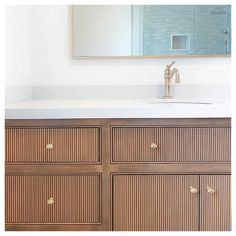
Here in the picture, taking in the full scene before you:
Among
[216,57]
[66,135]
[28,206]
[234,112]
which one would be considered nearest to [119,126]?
[66,135]

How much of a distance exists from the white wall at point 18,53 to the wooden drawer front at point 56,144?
331mm

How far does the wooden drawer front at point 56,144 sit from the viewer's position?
167 centimetres

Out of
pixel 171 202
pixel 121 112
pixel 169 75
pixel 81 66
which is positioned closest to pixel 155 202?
pixel 171 202

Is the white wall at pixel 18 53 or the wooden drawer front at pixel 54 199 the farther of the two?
the white wall at pixel 18 53

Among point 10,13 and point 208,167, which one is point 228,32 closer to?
point 208,167

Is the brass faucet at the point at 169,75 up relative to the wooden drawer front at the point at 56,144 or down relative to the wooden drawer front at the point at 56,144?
up

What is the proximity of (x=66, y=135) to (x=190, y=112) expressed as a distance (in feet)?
1.73

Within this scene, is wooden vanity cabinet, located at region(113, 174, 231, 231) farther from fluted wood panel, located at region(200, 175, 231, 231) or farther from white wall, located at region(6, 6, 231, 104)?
white wall, located at region(6, 6, 231, 104)

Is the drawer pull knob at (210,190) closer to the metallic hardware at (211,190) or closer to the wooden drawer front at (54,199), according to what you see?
the metallic hardware at (211,190)

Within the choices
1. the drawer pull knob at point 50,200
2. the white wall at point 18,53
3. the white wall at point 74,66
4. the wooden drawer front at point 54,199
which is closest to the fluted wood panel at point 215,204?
the wooden drawer front at point 54,199

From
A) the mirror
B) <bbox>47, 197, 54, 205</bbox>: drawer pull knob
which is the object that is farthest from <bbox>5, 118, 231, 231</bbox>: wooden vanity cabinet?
the mirror

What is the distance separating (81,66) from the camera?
2.28m

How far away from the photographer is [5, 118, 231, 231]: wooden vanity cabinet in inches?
65.4

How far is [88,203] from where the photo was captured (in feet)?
5.55
